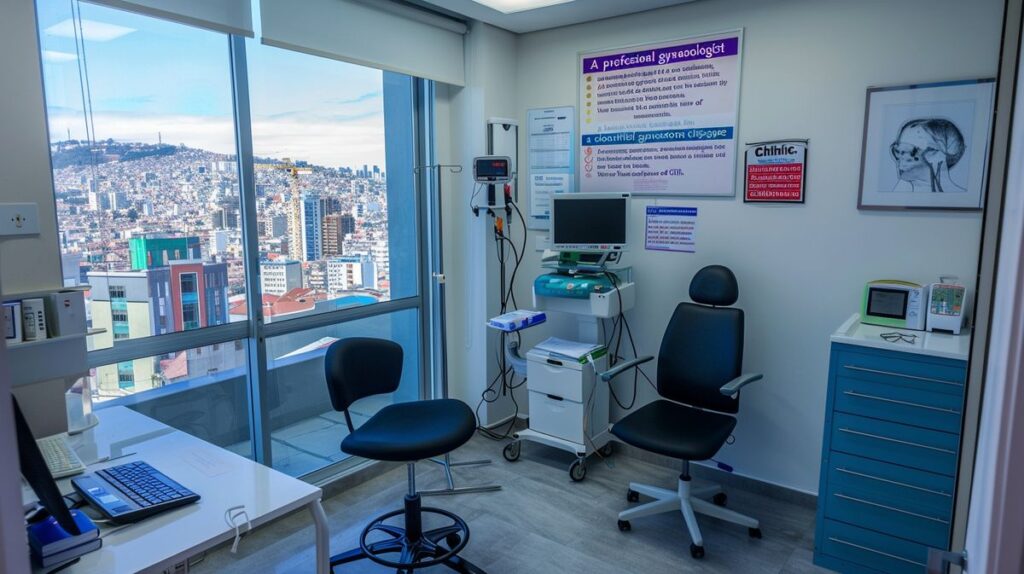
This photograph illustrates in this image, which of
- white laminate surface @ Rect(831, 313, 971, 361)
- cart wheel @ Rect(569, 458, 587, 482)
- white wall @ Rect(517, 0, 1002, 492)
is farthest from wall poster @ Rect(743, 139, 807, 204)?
cart wheel @ Rect(569, 458, 587, 482)

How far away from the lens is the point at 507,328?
3.41 meters

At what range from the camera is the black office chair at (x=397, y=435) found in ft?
8.05

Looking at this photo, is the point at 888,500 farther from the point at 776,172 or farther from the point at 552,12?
the point at 552,12

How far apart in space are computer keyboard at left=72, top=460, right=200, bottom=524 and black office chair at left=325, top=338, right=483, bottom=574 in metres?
0.76

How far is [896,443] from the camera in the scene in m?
2.47

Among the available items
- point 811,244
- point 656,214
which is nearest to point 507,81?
point 656,214

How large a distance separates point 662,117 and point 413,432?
87.4 inches

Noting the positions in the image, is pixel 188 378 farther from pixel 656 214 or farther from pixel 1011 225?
pixel 1011 225

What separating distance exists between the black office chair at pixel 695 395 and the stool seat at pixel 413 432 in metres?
0.78

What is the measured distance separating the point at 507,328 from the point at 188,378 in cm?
158

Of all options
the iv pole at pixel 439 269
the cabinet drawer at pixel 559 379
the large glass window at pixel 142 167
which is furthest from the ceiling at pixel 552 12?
the cabinet drawer at pixel 559 379

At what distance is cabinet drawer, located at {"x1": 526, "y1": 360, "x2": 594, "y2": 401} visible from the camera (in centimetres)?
346

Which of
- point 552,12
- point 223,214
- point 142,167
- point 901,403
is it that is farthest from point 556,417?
point 142,167

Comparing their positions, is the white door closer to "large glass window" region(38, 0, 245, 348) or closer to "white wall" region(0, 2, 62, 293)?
"white wall" region(0, 2, 62, 293)
